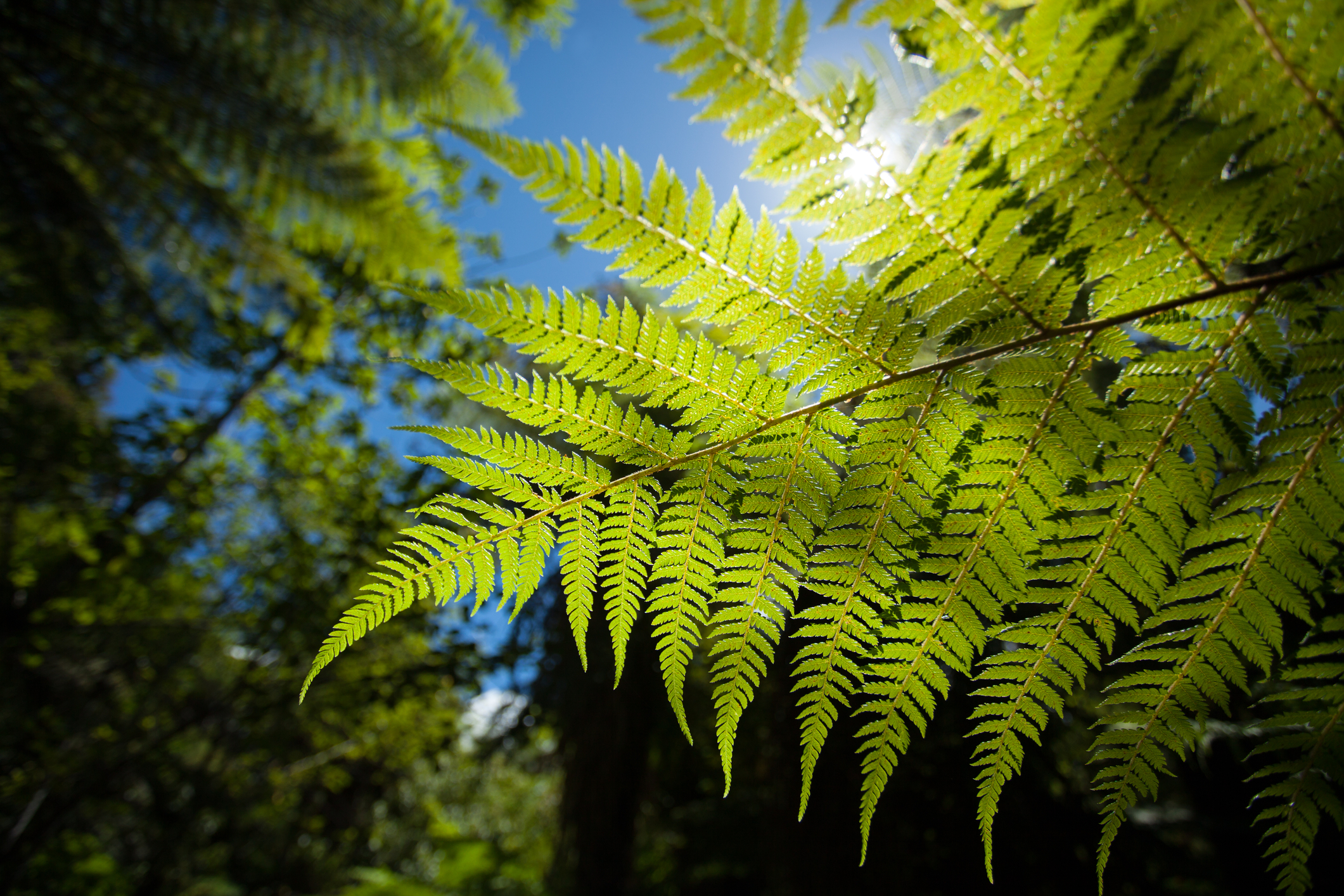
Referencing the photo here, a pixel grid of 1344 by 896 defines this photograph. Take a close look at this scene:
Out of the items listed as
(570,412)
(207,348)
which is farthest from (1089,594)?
(207,348)

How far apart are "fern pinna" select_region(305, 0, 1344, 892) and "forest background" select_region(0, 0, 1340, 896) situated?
3.70 ft

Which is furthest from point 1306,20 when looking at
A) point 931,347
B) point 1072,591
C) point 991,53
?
point 1072,591

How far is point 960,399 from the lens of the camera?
2.15 ft

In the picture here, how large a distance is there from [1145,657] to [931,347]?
1.68 feet

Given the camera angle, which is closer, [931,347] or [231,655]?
[931,347]

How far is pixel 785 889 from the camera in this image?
2406 millimetres

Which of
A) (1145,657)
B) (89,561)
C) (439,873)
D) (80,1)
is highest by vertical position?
(80,1)

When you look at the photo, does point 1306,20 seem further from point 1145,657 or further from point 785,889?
A: point 785,889

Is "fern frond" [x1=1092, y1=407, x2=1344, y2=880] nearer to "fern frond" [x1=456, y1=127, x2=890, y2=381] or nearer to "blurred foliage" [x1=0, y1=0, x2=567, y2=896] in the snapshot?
"fern frond" [x1=456, y1=127, x2=890, y2=381]

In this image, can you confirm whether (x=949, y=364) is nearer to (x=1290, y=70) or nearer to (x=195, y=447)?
(x=1290, y=70)

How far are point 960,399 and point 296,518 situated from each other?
5.64 metres

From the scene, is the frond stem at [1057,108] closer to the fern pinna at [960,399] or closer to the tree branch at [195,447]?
the fern pinna at [960,399]

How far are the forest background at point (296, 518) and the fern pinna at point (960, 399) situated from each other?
1.13 m

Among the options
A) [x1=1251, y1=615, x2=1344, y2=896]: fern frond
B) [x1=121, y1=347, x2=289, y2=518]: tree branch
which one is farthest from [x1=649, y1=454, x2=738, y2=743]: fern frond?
[x1=121, y1=347, x2=289, y2=518]: tree branch
